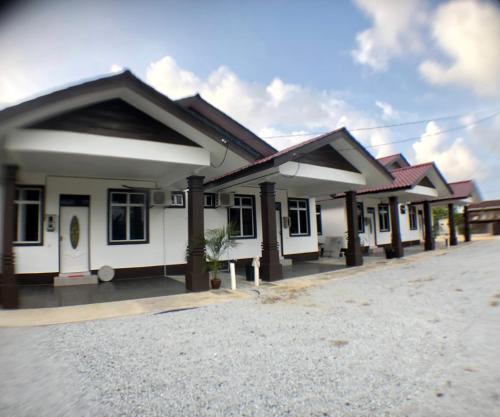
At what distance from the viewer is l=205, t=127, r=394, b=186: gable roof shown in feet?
24.6

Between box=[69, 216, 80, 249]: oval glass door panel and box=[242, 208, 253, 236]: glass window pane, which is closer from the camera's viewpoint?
box=[69, 216, 80, 249]: oval glass door panel

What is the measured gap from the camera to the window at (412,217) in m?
20.1

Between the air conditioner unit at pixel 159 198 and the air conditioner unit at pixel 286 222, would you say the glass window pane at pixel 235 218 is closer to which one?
the air conditioner unit at pixel 286 222

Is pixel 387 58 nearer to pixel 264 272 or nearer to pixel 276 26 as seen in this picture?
pixel 276 26

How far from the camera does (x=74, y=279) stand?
8133 millimetres

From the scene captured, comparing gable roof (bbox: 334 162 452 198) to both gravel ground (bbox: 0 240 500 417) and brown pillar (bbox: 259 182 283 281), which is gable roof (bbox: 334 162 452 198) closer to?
brown pillar (bbox: 259 182 283 281)

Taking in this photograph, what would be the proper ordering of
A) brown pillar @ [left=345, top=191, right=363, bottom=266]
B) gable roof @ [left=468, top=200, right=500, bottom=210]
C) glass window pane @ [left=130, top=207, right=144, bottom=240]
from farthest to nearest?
gable roof @ [left=468, top=200, right=500, bottom=210] → brown pillar @ [left=345, top=191, right=363, bottom=266] → glass window pane @ [left=130, top=207, right=144, bottom=240]

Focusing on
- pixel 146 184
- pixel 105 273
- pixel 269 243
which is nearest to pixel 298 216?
pixel 269 243

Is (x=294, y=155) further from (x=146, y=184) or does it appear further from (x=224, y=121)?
(x=224, y=121)

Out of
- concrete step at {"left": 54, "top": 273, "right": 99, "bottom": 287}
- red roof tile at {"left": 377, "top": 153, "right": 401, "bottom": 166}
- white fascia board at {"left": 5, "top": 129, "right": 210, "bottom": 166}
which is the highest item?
red roof tile at {"left": 377, "top": 153, "right": 401, "bottom": 166}

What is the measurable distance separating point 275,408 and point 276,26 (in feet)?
10.5

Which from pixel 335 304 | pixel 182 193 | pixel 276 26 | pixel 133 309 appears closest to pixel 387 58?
pixel 276 26

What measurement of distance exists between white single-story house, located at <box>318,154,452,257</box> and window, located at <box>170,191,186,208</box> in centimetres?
739

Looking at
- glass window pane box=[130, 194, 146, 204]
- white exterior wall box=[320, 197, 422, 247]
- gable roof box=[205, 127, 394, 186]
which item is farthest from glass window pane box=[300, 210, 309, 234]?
glass window pane box=[130, 194, 146, 204]
